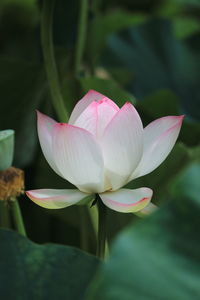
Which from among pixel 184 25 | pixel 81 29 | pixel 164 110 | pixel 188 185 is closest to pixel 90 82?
pixel 81 29

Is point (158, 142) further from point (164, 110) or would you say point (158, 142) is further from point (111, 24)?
point (111, 24)

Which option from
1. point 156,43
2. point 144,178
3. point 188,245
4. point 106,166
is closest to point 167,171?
point 144,178

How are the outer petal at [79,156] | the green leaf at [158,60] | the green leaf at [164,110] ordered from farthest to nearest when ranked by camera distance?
1. the green leaf at [158,60]
2. the green leaf at [164,110]
3. the outer petal at [79,156]

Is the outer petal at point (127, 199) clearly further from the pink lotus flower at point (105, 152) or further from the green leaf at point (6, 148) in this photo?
the green leaf at point (6, 148)

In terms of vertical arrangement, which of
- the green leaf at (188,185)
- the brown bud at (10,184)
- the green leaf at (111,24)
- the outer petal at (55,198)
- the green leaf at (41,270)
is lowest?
the green leaf at (111,24)

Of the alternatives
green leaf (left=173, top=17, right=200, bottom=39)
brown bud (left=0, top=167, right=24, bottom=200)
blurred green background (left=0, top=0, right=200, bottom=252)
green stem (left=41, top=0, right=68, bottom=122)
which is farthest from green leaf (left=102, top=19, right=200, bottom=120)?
brown bud (left=0, top=167, right=24, bottom=200)

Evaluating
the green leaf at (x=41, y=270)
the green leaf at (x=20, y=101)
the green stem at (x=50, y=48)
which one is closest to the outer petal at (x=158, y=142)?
the green leaf at (x=41, y=270)
